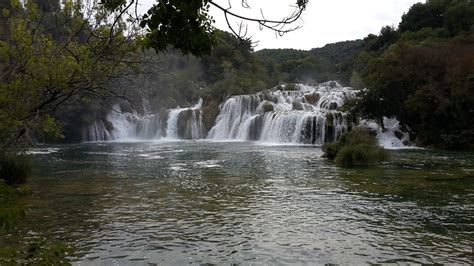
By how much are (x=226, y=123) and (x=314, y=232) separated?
124 ft

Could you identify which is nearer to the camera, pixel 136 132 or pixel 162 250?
pixel 162 250

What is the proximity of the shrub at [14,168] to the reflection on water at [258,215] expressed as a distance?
2.00ft

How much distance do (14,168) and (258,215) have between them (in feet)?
28.2

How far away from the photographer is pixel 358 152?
67.0 ft

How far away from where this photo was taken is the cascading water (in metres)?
34.7

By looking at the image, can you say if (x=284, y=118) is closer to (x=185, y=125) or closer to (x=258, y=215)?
(x=185, y=125)

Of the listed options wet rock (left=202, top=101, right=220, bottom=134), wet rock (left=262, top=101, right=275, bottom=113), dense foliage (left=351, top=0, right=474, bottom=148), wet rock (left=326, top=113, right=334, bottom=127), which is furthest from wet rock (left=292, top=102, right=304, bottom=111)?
wet rock (left=202, top=101, right=220, bottom=134)

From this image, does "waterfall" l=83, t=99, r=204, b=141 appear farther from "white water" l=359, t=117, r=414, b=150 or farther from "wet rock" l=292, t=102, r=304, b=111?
"white water" l=359, t=117, r=414, b=150

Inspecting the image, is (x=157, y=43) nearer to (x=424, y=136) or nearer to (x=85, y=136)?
(x=424, y=136)

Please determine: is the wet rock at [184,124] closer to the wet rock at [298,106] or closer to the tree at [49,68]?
the wet rock at [298,106]

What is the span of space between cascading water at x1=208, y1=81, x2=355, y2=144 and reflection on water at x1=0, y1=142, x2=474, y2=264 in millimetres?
16738

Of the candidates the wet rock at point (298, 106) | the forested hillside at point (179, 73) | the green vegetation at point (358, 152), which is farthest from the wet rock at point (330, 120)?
A: the green vegetation at point (358, 152)

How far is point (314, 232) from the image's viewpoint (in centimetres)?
876

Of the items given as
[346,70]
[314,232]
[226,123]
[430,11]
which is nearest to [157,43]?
[314,232]
